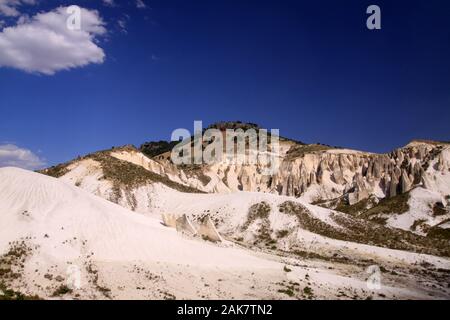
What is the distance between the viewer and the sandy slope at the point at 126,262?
20.6 m

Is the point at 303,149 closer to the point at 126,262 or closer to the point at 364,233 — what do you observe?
the point at 364,233

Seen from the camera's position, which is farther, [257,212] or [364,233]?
[257,212]

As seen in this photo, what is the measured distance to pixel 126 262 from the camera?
2458 cm

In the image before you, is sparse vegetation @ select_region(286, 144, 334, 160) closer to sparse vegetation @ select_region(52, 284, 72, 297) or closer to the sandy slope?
the sandy slope

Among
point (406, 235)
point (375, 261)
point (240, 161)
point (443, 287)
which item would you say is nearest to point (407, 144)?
point (240, 161)

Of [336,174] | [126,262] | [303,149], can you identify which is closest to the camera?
[126,262]

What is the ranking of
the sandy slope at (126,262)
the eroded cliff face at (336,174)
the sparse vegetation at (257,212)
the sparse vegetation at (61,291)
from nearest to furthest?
1. the sparse vegetation at (61,291)
2. the sandy slope at (126,262)
3. the sparse vegetation at (257,212)
4. the eroded cliff face at (336,174)

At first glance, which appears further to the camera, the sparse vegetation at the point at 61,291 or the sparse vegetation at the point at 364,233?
the sparse vegetation at the point at 364,233

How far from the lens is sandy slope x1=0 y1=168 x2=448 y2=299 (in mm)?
20625

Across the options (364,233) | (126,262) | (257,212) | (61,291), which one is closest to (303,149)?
(257,212)

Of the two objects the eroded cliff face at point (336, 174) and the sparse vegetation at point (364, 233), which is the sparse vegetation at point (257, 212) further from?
the eroded cliff face at point (336, 174)

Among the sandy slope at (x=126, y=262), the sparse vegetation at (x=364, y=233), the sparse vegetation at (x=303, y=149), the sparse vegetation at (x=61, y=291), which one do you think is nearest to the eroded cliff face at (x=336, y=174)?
the sparse vegetation at (x=303, y=149)

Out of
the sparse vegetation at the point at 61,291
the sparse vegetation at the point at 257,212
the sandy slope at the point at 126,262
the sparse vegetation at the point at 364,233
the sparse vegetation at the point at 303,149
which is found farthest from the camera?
the sparse vegetation at the point at 303,149

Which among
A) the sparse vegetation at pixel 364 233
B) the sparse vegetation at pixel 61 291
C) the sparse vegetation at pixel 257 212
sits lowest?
the sparse vegetation at pixel 61 291
